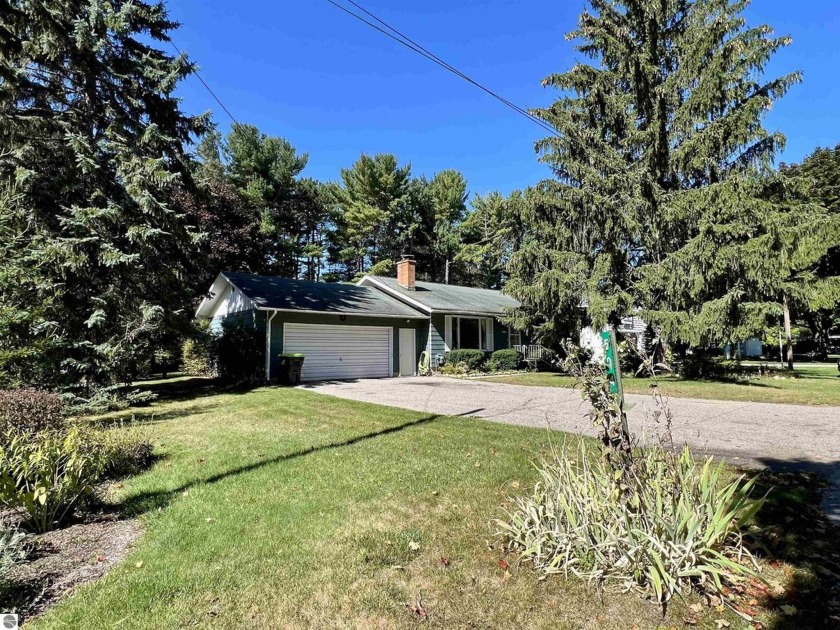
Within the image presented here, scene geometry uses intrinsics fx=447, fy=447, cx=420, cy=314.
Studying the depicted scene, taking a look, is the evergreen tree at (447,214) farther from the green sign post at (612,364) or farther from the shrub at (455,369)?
the green sign post at (612,364)

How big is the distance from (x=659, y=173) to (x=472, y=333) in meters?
10.3

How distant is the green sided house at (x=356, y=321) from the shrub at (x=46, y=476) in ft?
35.9

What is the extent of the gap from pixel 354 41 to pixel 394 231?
2768cm

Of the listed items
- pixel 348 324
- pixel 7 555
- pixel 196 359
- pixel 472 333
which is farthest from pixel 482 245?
pixel 7 555

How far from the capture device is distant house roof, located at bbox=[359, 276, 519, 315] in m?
20.1

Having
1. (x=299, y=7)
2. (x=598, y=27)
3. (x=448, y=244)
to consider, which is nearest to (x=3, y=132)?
(x=299, y=7)

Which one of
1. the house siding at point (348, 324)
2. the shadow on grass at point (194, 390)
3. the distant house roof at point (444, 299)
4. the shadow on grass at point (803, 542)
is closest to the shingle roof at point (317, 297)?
the house siding at point (348, 324)

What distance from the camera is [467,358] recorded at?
63.4ft

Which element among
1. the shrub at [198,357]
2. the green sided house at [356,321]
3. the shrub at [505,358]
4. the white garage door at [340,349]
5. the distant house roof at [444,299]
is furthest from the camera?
the shrub at [505,358]

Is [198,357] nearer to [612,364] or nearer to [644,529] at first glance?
[612,364]

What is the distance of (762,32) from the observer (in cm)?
1523

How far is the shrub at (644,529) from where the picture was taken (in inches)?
105

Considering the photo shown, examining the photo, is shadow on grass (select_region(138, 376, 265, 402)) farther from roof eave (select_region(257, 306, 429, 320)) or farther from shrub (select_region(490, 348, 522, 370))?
shrub (select_region(490, 348, 522, 370))

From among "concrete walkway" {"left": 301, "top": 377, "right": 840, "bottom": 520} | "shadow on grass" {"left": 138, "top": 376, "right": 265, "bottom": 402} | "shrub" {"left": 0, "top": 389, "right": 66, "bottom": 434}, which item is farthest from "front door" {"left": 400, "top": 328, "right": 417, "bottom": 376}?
"shrub" {"left": 0, "top": 389, "right": 66, "bottom": 434}
